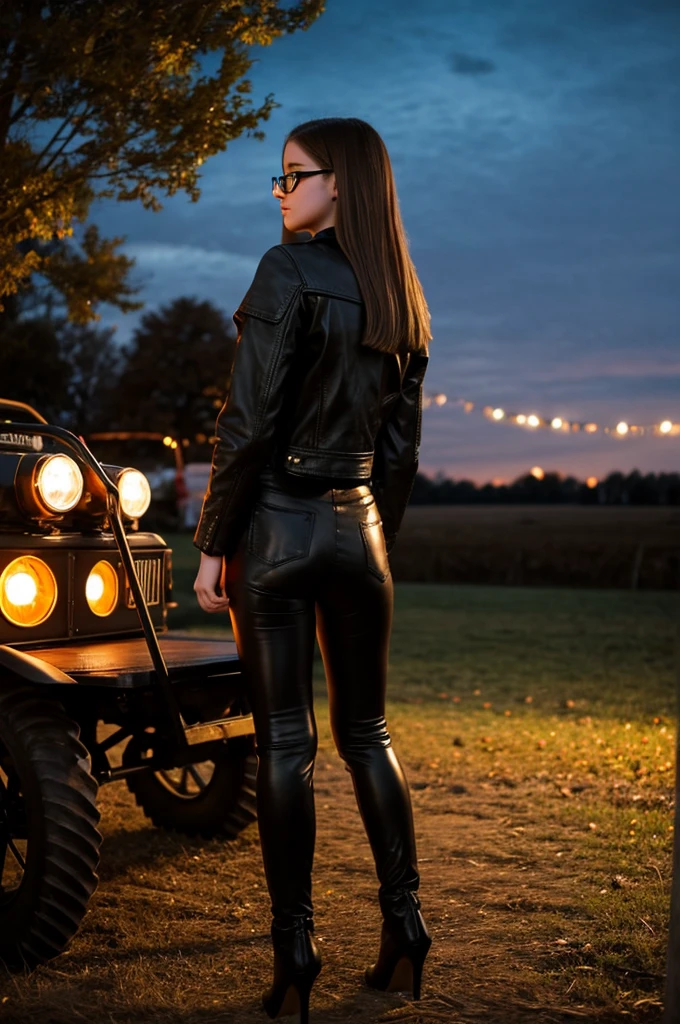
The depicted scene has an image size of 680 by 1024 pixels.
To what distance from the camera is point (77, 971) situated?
307cm

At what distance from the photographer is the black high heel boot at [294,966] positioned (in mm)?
2588

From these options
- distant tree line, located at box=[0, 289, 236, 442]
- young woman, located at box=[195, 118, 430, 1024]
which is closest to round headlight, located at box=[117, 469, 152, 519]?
young woman, located at box=[195, 118, 430, 1024]

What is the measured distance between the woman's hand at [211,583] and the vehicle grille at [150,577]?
4.81 feet

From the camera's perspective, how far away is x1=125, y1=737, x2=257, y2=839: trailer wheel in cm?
430

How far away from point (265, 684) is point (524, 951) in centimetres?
126

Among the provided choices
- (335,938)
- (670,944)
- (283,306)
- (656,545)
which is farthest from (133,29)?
(656,545)

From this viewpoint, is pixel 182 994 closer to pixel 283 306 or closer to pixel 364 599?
pixel 364 599

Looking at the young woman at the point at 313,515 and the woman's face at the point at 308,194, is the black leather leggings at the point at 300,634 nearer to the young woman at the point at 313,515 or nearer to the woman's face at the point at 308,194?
the young woman at the point at 313,515

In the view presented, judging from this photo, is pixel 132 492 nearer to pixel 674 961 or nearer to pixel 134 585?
pixel 134 585

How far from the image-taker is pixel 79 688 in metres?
3.26

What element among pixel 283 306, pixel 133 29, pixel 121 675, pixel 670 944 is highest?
pixel 133 29

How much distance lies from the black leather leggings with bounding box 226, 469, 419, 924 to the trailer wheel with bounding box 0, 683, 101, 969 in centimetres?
63

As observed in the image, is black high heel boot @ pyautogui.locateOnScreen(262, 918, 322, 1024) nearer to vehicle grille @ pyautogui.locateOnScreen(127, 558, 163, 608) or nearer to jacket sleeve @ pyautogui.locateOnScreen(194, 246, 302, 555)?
jacket sleeve @ pyautogui.locateOnScreen(194, 246, 302, 555)

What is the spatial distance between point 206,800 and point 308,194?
8.59 ft
